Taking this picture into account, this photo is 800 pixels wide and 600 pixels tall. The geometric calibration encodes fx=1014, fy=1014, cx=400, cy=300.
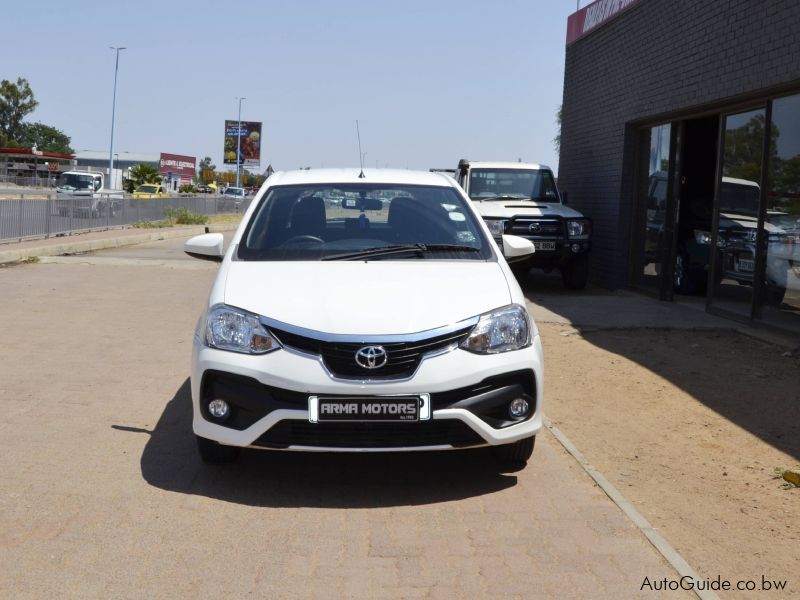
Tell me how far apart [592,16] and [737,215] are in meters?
7.04

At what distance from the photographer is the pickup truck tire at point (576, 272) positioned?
15.3 meters

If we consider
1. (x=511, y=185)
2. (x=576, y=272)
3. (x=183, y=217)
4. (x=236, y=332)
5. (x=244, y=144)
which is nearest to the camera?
(x=236, y=332)

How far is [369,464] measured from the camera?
569cm

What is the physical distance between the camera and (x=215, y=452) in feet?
17.6

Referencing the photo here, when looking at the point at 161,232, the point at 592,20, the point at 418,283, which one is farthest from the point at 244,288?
the point at 161,232

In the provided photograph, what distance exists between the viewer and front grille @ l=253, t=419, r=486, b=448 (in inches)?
192

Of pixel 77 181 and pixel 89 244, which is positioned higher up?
pixel 77 181

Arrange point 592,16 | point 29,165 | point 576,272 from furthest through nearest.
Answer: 1. point 29,165
2. point 592,16
3. point 576,272

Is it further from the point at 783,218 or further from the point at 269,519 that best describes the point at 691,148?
the point at 269,519

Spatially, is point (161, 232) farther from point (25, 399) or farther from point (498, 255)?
point (498, 255)

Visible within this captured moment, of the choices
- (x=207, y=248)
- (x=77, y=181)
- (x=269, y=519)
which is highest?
(x=77, y=181)

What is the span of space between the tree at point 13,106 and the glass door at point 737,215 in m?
114

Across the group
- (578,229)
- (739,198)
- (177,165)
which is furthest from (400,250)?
(177,165)

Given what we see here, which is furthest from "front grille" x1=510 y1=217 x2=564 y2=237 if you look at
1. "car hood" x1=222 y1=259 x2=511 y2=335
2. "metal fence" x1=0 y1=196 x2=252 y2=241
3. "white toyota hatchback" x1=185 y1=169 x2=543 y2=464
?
"metal fence" x1=0 y1=196 x2=252 y2=241
